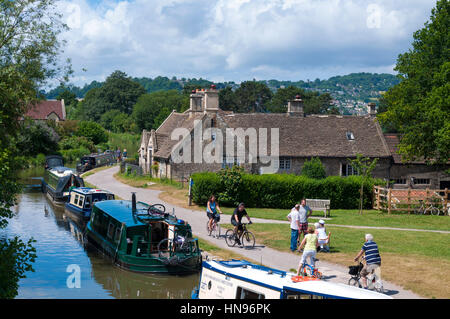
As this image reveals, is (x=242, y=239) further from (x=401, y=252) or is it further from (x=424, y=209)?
(x=424, y=209)

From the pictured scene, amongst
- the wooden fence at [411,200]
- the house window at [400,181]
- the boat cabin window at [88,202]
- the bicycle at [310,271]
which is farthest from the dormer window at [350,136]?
the bicycle at [310,271]

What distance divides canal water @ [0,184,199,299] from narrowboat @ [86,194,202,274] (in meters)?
0.41

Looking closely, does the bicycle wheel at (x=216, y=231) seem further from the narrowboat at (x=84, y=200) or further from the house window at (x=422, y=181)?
the house window at (x=422, y=181)

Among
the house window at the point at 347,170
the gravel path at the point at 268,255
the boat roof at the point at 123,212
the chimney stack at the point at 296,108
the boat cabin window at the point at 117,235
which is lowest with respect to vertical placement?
the gravel path at the point at 268,255

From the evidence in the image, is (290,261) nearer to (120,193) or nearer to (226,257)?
(226,257)

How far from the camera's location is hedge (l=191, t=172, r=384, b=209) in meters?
32.7

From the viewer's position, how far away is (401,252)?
2091 centimetres

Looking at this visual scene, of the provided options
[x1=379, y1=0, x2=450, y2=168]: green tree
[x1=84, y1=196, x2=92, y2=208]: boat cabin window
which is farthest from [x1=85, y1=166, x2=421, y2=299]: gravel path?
[x1=379, y1=0, x2=450, y2=168]: green tree

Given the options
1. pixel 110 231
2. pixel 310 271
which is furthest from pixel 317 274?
pixel 110 231

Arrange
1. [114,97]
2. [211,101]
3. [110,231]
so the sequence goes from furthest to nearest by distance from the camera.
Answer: [114,97] → [211,101] → [110,231]

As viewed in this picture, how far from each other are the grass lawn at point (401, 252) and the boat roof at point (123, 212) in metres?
5.33

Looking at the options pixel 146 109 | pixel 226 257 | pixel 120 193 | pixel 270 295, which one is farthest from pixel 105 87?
pixel 270 295

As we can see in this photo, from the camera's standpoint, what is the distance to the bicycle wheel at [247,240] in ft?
72.8

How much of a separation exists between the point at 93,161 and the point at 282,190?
31697 mm
